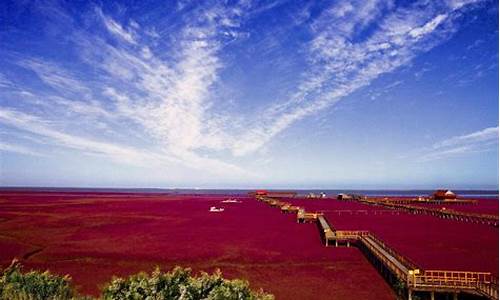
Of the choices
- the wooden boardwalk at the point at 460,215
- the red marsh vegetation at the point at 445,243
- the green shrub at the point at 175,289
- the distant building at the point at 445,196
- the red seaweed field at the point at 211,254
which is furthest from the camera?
the distant building at the point at 445,196

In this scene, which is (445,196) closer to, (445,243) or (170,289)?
(445,243)

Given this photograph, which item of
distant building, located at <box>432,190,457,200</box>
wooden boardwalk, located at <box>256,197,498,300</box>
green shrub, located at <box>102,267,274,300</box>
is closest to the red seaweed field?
wooden boardwalk, located at <box>256,197,498,300</box>

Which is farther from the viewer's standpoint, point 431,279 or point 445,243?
point 445,243

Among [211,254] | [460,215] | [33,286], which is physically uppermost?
[460,215]

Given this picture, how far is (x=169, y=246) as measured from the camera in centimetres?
3133

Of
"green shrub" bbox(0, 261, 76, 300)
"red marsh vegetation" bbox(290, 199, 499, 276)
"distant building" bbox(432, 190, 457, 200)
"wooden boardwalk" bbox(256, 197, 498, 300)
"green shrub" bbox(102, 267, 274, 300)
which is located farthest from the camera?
"distant building" bbox(432, 190, 457, 200)

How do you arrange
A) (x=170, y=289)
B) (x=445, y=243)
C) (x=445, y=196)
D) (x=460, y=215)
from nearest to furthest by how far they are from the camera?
(x=170, y=289), (x=445, y=243), (x=460, y=215), (x=445, y=196)

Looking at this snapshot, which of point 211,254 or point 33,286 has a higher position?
point 33,286

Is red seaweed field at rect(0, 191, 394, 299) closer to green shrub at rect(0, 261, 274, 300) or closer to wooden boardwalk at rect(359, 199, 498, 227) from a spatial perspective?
green shrub at rect(0, 261, 274, 300)

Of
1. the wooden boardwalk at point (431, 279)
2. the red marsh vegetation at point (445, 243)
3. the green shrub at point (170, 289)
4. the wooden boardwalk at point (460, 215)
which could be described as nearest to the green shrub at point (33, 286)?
the green shrub at point (170, 289)

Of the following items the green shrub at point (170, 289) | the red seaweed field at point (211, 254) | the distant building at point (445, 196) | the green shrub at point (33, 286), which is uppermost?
the distant building at point (445, 196)

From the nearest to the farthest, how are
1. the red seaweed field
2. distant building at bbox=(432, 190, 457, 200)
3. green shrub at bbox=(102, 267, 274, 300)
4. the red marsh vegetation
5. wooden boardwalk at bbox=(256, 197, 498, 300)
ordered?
green shrub at bbox=(102, 267, 274, 300) < wooden boardwalk at bbox=(256, 197, 498, 300) < the red seaweed field < the red marsh vegetation < distant building at bbox=(432, 190, 457, 200)

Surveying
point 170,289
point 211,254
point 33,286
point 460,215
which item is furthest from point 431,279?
point 460,215

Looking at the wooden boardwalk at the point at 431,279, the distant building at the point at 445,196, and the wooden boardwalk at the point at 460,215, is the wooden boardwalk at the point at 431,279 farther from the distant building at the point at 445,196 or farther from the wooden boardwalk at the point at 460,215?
the distant building at the point at 445,196
